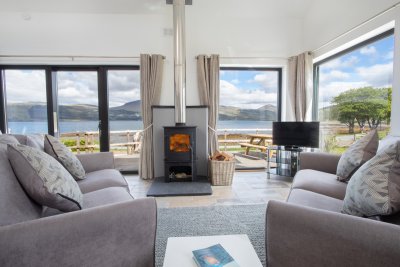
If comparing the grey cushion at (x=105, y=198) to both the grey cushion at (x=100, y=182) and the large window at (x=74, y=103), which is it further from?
the large window at (x=74, y=103)

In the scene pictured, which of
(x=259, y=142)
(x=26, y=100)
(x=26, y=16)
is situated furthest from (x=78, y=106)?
(x=259, y=142)

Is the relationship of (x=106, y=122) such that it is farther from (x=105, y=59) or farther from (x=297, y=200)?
(x=297, y=200)

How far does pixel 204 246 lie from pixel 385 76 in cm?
291

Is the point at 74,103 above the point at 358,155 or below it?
above

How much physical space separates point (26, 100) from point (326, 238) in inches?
188

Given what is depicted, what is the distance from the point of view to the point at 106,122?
3.81 m

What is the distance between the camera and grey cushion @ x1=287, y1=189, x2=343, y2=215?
1407mm

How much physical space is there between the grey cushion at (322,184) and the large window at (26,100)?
13.9ft

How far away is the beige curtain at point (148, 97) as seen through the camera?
3.54 meters

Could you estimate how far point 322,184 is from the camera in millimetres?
1809

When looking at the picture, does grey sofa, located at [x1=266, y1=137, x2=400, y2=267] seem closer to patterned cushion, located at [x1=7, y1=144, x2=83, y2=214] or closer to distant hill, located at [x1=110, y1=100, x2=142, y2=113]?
patterned cushion, located at [x1=7, y1=144, x2=83, y2=214]

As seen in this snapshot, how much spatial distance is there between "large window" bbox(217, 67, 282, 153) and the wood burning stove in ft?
3.03

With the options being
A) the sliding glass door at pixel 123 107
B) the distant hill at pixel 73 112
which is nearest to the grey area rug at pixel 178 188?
the sliding glass door at pixel 123 107

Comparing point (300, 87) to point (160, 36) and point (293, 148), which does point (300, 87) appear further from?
point (160, 36)
